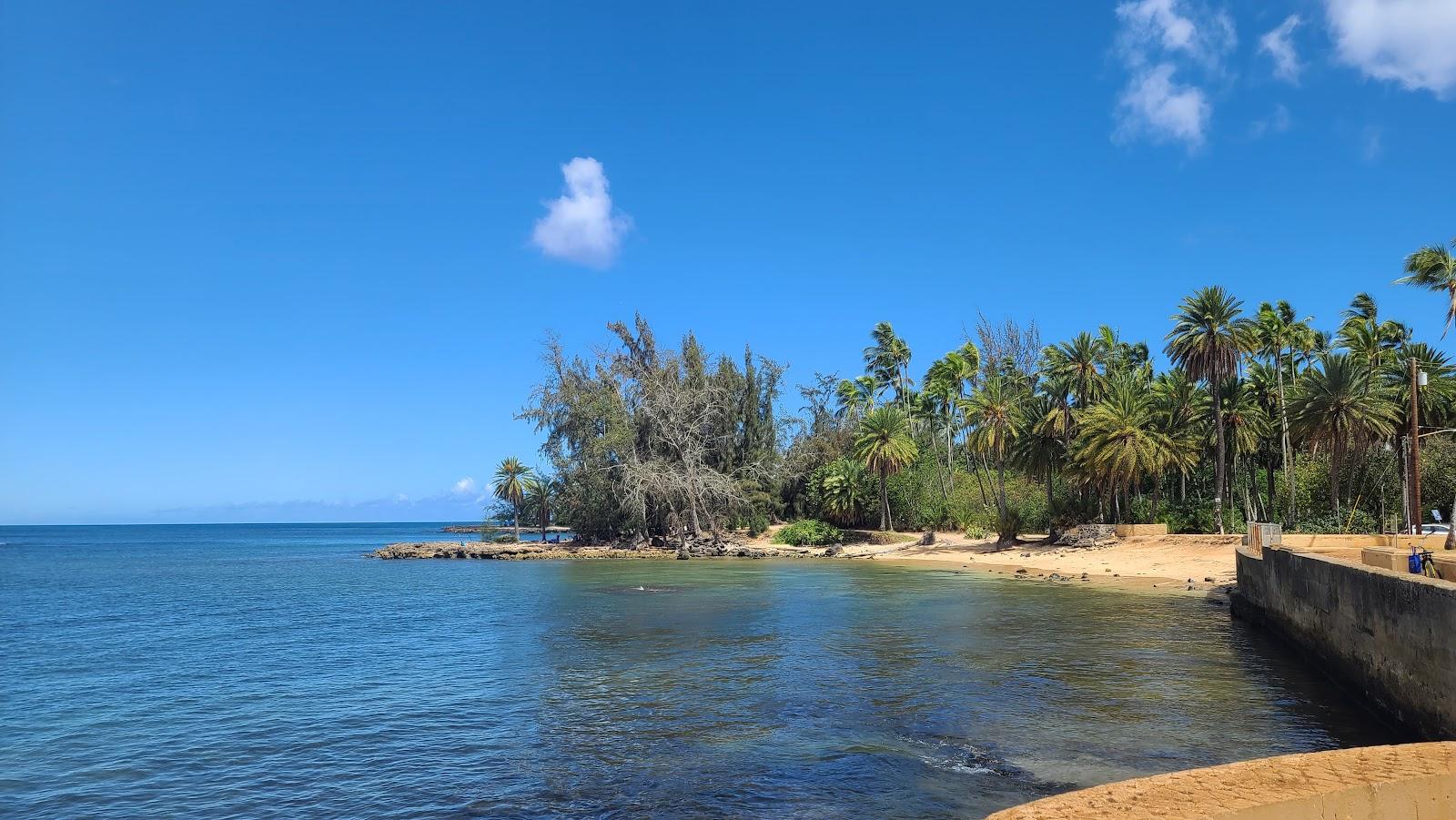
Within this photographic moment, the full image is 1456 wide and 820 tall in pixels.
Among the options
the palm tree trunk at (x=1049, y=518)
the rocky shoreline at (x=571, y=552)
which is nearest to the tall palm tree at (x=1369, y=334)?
the palm tree trunk at (x=1049, y=518)

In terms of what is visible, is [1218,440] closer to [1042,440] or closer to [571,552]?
[1042,440]

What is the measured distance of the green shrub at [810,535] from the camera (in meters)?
63.4

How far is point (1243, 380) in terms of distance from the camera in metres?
47.9

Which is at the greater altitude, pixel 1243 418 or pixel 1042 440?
pixel 1243 418

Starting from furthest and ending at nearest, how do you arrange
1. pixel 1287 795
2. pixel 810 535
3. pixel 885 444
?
pixel 810 535 < pixel 885 444 < pixel 1287 795

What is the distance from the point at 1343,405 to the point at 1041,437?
15.7m

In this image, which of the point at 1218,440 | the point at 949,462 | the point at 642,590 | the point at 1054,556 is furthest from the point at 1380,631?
the point at 949,462

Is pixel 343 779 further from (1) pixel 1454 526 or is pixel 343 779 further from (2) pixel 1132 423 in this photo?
(2) pixel 1132 423

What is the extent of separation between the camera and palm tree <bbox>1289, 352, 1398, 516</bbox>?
120ft

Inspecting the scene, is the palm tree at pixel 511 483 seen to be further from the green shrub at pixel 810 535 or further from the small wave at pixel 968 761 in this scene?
the small wave at pixel 968 761

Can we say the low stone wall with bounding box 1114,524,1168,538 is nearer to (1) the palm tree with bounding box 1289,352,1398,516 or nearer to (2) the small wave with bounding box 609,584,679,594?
(1) the palm tree with bounding box 1289,352,1398,516

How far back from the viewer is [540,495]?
260ft

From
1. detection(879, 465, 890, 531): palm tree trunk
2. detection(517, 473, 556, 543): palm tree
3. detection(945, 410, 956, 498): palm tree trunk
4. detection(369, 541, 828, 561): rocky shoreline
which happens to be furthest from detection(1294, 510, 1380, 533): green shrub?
detection(517, 473, 556, 543): palm tree

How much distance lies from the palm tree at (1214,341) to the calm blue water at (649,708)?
53.5 ft
